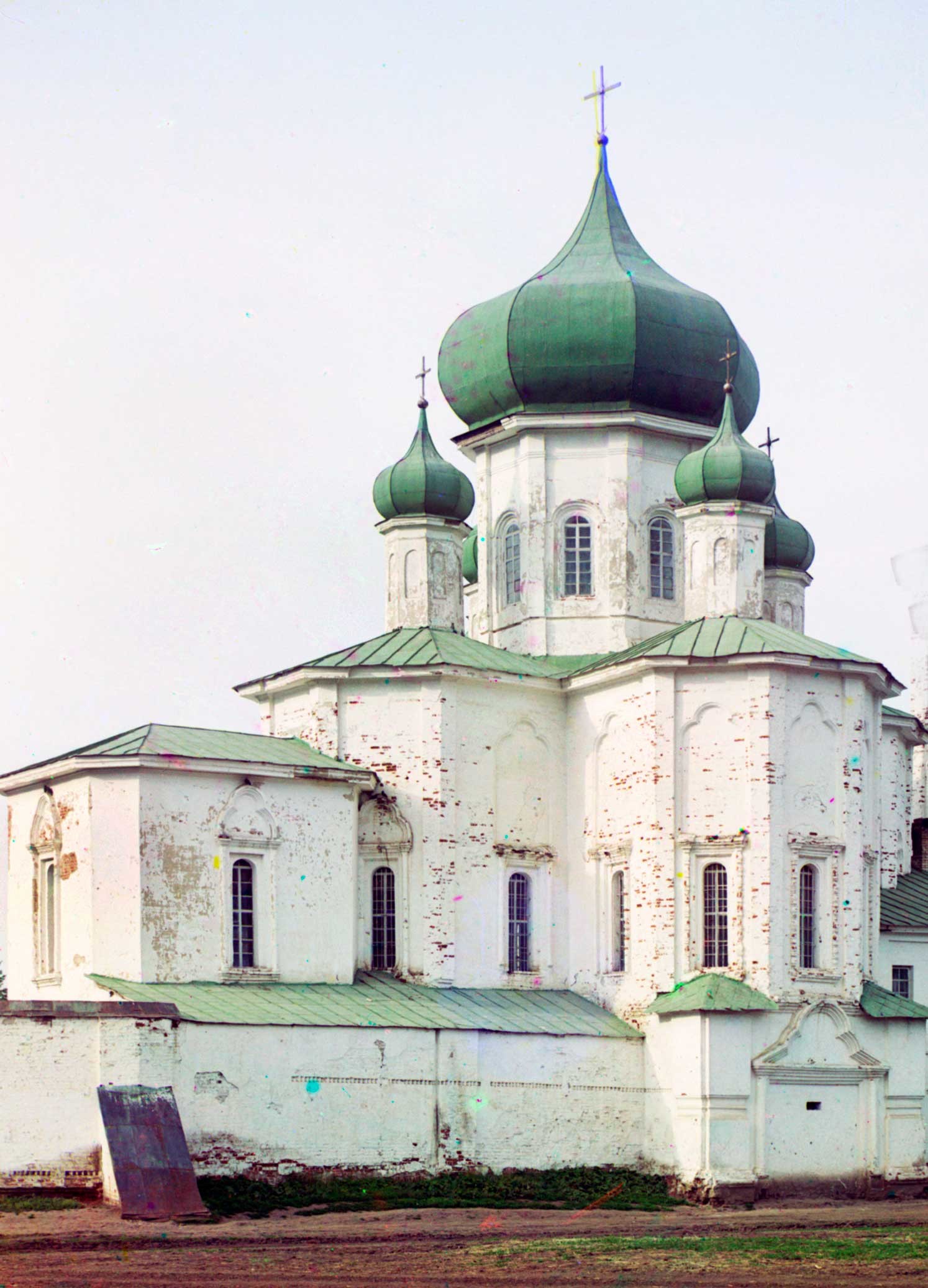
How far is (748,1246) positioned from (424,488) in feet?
47.9

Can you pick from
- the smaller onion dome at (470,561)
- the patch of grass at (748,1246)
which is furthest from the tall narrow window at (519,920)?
the smaller onion dome at (470,561)

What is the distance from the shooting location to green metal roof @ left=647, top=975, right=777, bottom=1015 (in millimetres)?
29906

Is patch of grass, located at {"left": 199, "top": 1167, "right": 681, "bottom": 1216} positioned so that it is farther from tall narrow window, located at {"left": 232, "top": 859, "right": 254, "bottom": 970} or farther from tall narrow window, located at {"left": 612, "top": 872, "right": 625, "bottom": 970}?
tall narrow window, located at {"left": 232, "top": 859, "right": 254, "bottom": 970}

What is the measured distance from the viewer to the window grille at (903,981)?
35.3 meters

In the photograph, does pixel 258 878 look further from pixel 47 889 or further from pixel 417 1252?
pixel 417 1252

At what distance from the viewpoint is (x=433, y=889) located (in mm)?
31953

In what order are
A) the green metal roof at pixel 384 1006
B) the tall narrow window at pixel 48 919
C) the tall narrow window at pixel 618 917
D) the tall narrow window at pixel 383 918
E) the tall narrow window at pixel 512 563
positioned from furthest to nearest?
1. the tall narrow window at pixel 512 563
2. the tall narrow window at pixel 618 917
3. the tall narrow window at pixel 383 918
4. the tall narrow window at pixel 48 919
5. the green metal roof at pixel 384 1006

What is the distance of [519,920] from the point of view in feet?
108

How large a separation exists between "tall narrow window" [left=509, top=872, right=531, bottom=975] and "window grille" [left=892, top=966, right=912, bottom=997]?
6.34m

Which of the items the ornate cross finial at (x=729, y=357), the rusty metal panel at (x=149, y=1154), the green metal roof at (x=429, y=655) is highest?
the ornate cross finial at (x=729, y=357)

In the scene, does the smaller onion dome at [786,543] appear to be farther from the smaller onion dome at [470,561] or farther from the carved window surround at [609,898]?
the carved window surround at [609,898]

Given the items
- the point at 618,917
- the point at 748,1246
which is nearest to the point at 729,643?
the point at 618,917

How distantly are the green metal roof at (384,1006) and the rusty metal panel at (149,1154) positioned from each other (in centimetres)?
130

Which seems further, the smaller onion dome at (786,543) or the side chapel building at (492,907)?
the smaller onion dome at (786,543)
